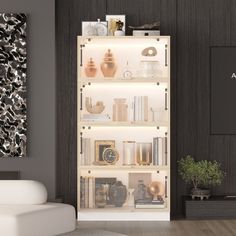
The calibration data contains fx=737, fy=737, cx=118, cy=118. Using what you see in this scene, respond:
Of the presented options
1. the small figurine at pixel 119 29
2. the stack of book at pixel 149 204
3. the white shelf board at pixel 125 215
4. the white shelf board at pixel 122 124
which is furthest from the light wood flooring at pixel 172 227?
the small figurine at pixel 119 29

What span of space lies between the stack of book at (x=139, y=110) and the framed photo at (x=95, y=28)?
849 mm

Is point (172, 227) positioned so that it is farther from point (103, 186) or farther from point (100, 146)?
point (100, 146)

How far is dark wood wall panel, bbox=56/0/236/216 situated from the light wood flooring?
86 cm

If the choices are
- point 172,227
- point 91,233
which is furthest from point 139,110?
point 91,233

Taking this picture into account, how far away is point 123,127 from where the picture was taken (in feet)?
27.0

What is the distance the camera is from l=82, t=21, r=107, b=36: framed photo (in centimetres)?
820

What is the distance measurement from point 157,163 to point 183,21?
174cm

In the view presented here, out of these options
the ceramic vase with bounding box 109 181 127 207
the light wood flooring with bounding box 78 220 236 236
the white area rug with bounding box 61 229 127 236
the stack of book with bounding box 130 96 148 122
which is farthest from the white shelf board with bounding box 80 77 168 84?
the white area rug with bounding box 61 229 127 236

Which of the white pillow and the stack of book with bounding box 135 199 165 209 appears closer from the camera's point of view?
the white pillow

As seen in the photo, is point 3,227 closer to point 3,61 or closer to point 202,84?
point 3,61

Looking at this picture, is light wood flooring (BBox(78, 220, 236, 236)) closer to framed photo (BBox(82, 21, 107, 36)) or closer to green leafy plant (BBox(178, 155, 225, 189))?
green leafy plant (BBox(178, 155, 225, 189))

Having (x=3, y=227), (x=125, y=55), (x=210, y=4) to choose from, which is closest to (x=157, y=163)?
(x=125, y=55)

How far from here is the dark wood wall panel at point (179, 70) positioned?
8594 mm

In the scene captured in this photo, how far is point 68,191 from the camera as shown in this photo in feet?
28.3
